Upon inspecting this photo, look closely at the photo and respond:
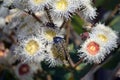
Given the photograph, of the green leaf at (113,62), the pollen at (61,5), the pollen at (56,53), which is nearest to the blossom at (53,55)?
the pollen at (56,53)

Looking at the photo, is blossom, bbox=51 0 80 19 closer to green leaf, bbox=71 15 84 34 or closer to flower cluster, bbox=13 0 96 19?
→ flower cluster, bbox=13 0 96 19

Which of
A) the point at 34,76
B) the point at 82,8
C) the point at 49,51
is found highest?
the point at 82,8

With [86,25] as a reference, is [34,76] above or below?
below

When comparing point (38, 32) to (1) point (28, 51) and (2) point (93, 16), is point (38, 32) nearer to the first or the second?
(1) point (28, 51)

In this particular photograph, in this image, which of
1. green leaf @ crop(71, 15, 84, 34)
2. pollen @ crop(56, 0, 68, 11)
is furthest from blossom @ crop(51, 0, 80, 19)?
green leaf @ crop(71, 15, 84, 34)

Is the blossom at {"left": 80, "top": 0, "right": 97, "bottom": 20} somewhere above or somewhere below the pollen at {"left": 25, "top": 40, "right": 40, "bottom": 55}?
above

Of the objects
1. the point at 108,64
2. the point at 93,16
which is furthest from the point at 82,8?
the point at 108,64

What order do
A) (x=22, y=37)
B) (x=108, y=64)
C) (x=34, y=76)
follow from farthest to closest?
(x=34, y=76) < (x=108, y=64) < (x=22, y=37)
